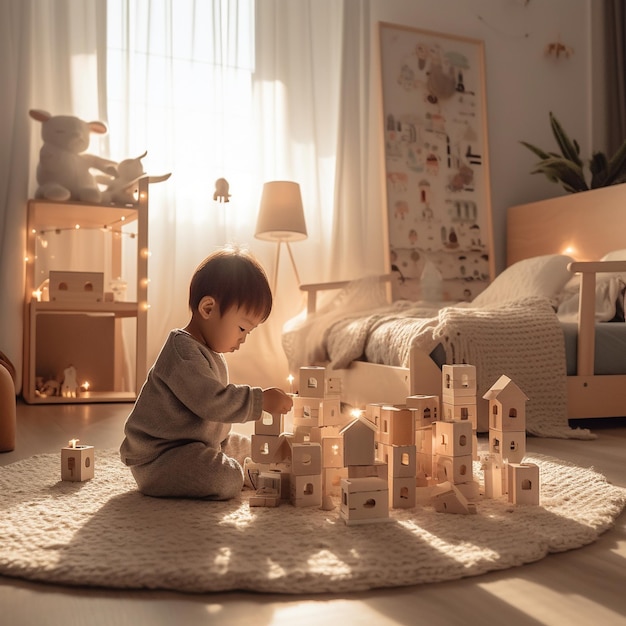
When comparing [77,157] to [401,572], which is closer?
[401,572]

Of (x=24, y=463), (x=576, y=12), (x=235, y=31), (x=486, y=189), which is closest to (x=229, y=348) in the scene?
(x=24, y=463)

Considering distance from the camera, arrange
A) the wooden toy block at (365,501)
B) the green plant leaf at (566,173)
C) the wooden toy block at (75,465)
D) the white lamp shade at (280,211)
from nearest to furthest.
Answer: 1. the wooden toy block at (365,501)
2. the wooden toy block at (75,465)
3. the white lamp shade at (280,211)
4. the green plant leaf at (566,173)

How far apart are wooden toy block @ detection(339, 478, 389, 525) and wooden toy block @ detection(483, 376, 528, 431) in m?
0.27

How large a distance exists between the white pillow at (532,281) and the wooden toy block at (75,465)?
65.5 inches

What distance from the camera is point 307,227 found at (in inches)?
137

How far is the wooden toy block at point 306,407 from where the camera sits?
3.92ft

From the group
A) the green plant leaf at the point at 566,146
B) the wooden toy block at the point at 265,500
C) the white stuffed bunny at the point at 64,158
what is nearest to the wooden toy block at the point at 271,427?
the wooden toy block at the point at 265,500

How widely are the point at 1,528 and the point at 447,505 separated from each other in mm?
639

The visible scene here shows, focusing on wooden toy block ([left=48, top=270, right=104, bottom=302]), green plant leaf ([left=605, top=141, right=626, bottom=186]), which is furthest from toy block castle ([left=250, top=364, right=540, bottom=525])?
green plant leaf ([left=605, top=141, right=626, bottom=186])

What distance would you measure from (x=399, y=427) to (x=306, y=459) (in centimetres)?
15

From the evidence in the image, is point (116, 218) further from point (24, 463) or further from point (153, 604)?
point (153, 604)

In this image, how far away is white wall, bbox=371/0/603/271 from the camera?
3834 millimetres

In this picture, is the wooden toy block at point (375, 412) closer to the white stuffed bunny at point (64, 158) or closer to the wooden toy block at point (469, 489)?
the wooden toy block at point (469, 489)

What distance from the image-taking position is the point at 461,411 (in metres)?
1.21
